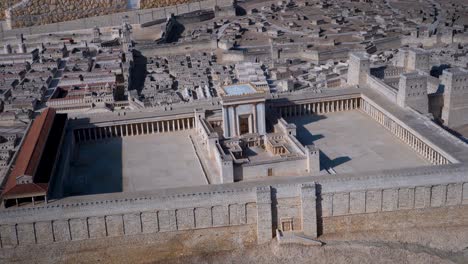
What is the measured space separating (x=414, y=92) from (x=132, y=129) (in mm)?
26068

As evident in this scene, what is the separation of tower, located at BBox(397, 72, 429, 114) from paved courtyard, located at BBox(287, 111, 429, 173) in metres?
3.31

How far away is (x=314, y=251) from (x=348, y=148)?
1255cm

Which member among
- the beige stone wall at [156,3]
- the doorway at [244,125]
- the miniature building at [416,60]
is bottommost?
the doorway at [244,125]

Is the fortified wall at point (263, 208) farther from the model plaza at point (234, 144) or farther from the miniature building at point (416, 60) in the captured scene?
the miniature building at point (416, 60)

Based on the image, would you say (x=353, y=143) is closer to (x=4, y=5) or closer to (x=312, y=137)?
(x=312, y=137)

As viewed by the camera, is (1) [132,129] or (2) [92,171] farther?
(1) [132,129]

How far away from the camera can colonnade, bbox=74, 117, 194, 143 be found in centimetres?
5869

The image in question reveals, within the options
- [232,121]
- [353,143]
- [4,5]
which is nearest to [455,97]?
[353,143]

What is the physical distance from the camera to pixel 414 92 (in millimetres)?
57000

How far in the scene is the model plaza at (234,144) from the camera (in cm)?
4938

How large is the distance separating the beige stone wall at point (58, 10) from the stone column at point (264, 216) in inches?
4176

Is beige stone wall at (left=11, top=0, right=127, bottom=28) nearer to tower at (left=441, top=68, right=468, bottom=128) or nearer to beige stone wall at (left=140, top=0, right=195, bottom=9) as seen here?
beige stone wall at (left=140, top=0, right=195, bottom=9)

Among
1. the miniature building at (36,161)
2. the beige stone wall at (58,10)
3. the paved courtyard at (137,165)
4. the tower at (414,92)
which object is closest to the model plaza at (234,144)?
the paved courtyard at (137,165)

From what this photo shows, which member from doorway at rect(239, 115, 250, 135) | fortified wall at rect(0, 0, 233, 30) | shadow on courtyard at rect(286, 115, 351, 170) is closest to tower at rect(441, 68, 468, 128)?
shadow on courtyard at rect(286, 115, 351, 170)
